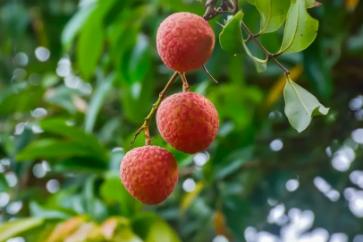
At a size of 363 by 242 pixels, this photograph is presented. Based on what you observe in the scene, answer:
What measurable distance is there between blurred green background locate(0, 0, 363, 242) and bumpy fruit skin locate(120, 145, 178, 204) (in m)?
0.54

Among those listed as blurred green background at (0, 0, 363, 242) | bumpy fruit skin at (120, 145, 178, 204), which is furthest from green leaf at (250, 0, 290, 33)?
blurred green background at (0, 0, 363, 242)

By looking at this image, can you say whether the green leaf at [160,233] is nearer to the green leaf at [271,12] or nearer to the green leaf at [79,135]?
the green leaf at [79,135]

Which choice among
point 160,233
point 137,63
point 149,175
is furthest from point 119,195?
point 149,175

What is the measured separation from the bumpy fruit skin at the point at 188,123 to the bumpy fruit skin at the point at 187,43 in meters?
0.03

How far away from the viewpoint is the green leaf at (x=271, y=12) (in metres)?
0.56

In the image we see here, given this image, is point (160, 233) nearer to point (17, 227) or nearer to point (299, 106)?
point (17, 227)

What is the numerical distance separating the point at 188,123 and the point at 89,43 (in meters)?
0.79

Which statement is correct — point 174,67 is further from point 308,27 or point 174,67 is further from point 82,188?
point 82,188

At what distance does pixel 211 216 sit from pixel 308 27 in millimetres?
985

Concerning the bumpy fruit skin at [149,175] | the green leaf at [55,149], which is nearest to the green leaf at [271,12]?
the bumpy fruit skin at [149,175]

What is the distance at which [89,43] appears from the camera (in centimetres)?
129

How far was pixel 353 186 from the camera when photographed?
1560 millimetres

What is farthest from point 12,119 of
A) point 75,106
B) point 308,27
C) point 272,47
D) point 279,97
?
point 308,27

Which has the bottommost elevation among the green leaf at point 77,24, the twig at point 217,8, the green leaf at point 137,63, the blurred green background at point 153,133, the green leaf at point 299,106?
the blurred green background at point 153,133
